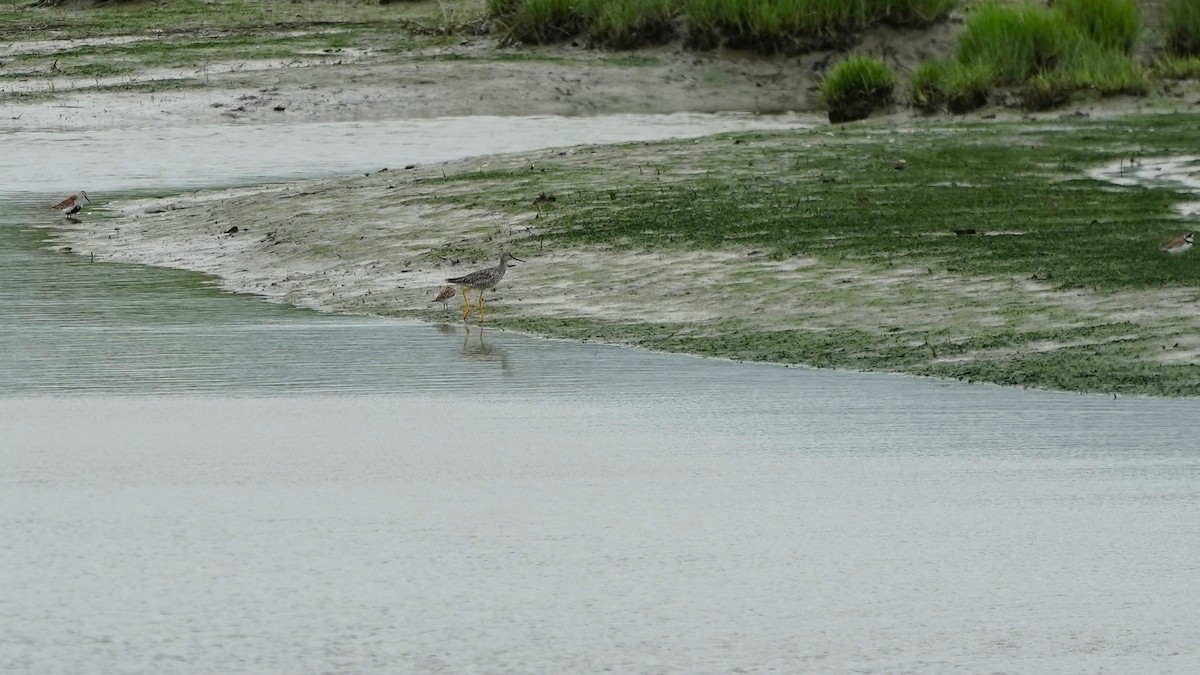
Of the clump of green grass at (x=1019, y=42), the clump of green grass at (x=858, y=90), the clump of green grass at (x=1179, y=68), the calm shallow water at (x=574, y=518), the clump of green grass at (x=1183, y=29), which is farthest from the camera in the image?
the clump of green grass at (x=1183, y=29)

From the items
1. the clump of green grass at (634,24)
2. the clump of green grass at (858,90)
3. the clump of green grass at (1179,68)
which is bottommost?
the clump of green grass at (858,90)

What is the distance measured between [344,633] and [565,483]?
1.71 metres

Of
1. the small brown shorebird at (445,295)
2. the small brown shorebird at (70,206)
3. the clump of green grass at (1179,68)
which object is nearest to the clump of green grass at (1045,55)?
the clump of green grass at (1179,68)

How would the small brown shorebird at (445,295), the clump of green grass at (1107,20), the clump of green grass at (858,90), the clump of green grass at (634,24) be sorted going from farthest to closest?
1. the clump of green grass at (634,24)
2. the clump of green grass at (1107,20)
3. the clump of green grass at (858,90)
4. the small brown shorebird at (445,295)

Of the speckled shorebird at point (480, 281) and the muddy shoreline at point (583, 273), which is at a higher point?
the speckled shorebird at point (480, 281)

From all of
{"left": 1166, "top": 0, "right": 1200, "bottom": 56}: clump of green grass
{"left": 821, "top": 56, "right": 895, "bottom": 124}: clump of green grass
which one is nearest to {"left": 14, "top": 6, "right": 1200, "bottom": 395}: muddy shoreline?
{"left": 821, "top": 56, "right": 895, "bottom": 124}: clump of green grass

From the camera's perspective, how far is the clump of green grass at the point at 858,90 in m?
21.7

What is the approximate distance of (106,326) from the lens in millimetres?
10383

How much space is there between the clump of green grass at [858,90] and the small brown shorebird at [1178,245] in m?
11.1

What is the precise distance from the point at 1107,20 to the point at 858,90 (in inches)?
111

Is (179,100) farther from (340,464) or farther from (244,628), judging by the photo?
(244,628)

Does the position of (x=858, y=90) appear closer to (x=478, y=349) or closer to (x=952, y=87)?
(x=952, y=87)

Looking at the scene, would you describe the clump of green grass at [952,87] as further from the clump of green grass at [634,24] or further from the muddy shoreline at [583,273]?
the clump of green grass at [634,24]

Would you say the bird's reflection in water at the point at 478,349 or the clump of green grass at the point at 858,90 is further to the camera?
the clump of green grass at the point at 858,90
